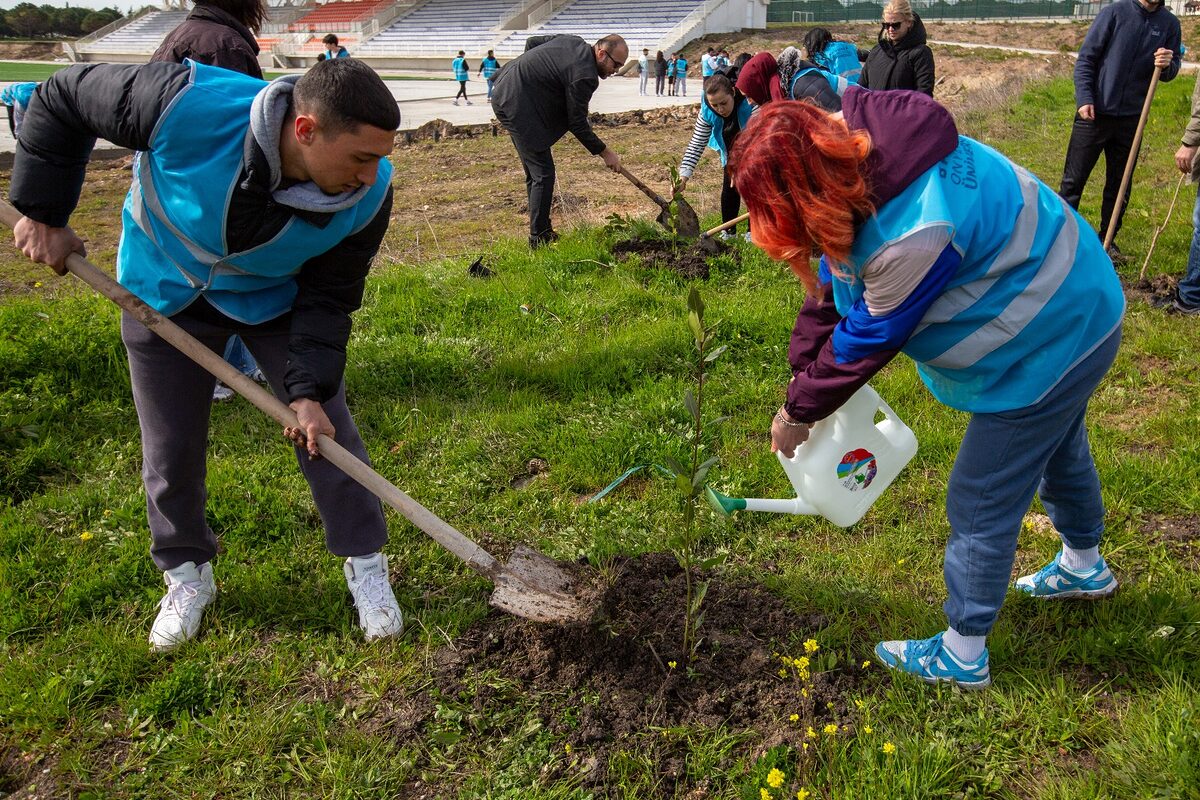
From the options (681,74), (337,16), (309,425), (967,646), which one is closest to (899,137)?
(967,646)

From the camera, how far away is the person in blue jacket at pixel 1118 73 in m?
5.52

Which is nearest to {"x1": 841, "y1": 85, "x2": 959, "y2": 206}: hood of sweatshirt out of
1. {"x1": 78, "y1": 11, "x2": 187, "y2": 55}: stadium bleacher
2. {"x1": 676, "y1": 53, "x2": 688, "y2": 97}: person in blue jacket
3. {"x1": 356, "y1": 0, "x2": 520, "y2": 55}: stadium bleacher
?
{"x1": 676, "y1": 53, "x2": 688, "y2": 97}: person in blue jacket

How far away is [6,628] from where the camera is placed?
270 centimetres

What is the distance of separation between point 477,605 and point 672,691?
29.9 inches

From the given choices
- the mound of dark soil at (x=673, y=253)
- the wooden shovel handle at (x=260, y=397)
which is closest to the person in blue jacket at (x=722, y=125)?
the mound of dark soil at (x=673, y=253)

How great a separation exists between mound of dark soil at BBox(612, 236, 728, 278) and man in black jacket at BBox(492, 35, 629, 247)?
745 millimetres

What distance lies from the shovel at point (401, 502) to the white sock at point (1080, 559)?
4.95ft

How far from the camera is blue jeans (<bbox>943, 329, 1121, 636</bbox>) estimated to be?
6.66 ft

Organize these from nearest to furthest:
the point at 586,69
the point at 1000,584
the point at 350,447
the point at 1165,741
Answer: the point at 1165,741 < the point at 1000,584 < the point at 350,447 < the point at 586,69

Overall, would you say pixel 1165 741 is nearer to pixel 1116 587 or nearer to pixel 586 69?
pixel 1116 587

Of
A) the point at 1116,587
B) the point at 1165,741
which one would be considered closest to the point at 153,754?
the point at 1165,741

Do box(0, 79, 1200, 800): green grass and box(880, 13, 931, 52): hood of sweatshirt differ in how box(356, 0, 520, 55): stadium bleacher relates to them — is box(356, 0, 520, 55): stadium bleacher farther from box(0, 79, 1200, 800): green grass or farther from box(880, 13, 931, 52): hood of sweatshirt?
box(0, 79, 1200, 800): green grass

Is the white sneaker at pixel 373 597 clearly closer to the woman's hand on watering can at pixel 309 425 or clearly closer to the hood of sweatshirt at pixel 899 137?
the woman's hand on watering can at pixel 309 425

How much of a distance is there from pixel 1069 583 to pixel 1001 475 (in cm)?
80
